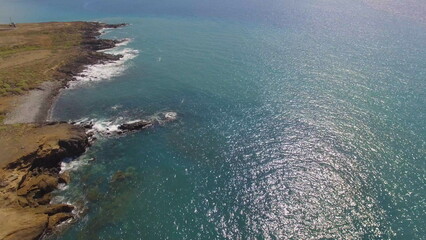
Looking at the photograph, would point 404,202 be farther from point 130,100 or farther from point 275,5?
point 275,5

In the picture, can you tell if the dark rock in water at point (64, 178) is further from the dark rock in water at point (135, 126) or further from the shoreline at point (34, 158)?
the dark rock in water at point (135, 126)

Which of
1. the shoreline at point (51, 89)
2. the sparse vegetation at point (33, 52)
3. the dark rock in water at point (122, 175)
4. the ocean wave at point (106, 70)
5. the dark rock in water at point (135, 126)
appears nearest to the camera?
the dark rock in water at point (122, 175)

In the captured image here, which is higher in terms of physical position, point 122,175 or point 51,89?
point 51,89

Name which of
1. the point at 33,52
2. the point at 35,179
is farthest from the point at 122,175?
the point at 33,52

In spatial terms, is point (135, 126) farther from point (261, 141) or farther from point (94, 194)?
point (261, 141)

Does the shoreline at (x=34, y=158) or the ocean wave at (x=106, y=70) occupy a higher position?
the ocean wave at (x=106, y=70)

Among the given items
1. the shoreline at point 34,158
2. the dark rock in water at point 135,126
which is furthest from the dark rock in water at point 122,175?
the dark rock in water at point 135,126

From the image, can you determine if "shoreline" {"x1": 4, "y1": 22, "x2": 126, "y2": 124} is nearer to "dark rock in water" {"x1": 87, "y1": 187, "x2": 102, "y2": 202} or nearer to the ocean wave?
the ocean wave

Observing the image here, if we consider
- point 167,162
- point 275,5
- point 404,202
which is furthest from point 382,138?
point 275,5
